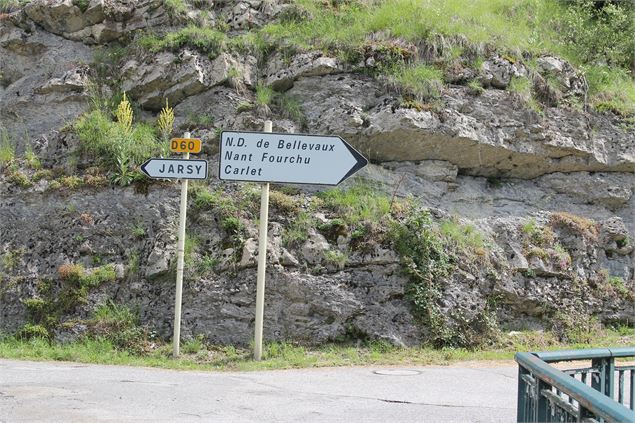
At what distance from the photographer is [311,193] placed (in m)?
12.1

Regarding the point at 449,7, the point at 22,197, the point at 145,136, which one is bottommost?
the point at 22,197

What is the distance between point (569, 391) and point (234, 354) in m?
7.41

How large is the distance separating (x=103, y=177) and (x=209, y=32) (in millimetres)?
4734

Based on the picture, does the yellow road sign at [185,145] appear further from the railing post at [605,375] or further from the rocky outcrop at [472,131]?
the railing post at [605,375]

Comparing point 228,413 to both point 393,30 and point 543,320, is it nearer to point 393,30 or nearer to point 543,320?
point 543,320

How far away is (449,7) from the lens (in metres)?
15.3

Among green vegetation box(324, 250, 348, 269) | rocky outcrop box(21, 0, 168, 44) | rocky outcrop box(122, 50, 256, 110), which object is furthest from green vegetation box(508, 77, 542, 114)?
rocky outcrop box(21, 0, 168, 44)

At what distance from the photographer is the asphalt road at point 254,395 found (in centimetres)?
544

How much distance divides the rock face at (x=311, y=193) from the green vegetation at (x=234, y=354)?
0.31 meters

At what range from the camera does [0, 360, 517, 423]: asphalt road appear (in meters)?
5.44

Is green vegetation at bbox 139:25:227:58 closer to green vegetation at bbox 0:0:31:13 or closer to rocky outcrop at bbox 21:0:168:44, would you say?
rocky outcrop at bbox 21:0:168:44

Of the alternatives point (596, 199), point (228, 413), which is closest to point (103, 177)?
point (228, 413)

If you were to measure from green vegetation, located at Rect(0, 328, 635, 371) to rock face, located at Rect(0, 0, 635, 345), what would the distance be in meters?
0.31

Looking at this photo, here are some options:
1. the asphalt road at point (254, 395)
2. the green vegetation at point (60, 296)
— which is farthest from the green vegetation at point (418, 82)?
the green vegetation at point (60, 296)
